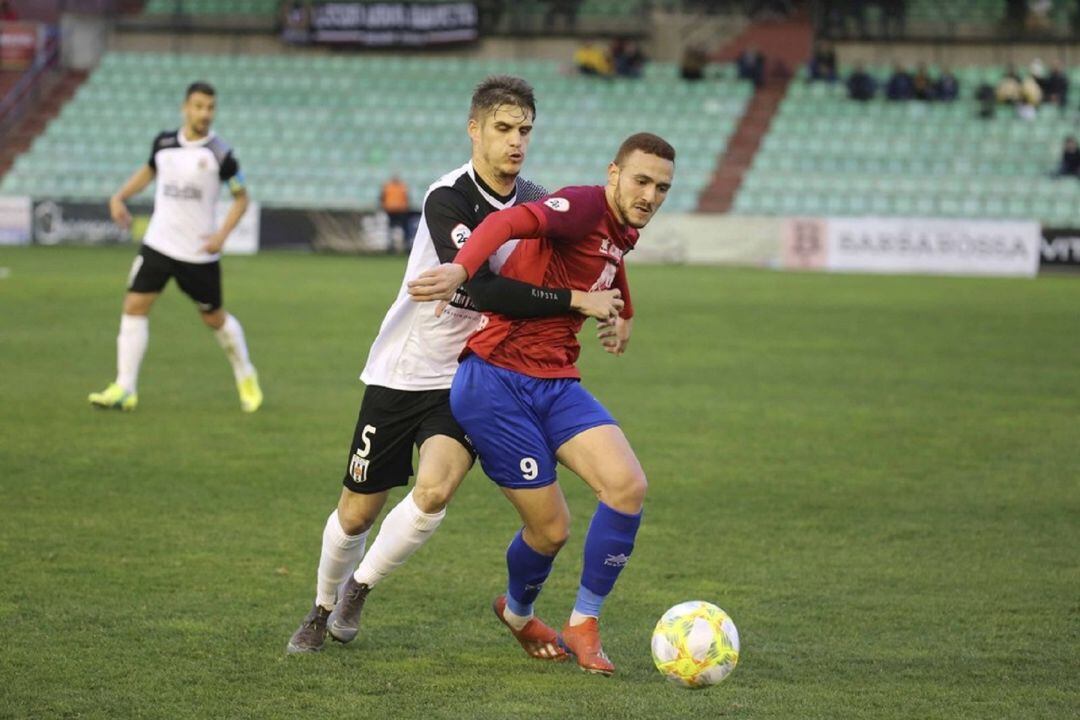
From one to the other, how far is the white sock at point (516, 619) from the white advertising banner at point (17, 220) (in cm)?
2886

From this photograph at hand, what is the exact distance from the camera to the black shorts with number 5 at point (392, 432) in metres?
5.94

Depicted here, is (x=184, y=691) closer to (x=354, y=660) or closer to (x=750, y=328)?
(x=354, y=660)

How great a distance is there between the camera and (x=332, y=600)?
607 cm

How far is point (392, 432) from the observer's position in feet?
19.6

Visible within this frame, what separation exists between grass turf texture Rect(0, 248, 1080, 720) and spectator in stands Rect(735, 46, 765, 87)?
22502 millimetres

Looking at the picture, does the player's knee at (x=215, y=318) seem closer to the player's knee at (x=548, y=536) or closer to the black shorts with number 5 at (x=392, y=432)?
the black shorts with number 5 at (x=392, y=432)

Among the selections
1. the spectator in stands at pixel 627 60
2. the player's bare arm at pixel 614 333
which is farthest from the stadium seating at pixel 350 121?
the player's bare arm at pixel 614 333

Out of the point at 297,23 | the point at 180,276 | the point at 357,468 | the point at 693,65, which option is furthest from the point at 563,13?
the point at 357,468

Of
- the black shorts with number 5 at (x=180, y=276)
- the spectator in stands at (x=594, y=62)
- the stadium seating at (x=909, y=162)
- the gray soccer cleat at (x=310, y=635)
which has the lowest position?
the stadium seating at (x=909, y=162)

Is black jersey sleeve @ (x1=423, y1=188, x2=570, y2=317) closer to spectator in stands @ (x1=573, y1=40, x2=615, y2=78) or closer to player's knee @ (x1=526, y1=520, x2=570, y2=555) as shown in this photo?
player's knee @ (x1=526, y1=520, x2=570, y2=555)

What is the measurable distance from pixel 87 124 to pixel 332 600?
1400 inches

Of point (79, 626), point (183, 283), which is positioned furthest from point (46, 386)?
point (79, 626)

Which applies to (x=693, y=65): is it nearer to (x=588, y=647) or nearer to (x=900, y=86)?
(x=900, y=86)

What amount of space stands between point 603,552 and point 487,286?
1.07 meters
